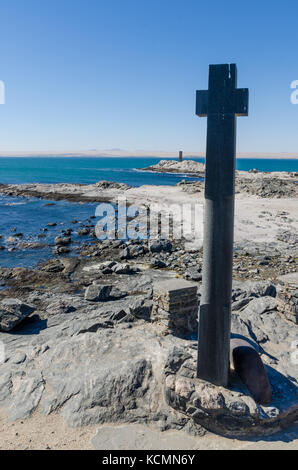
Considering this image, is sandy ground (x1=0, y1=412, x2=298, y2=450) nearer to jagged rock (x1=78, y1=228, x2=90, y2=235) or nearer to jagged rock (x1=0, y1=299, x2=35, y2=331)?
jagged rock (x1=0, y1=299, x2=35, y2=331)

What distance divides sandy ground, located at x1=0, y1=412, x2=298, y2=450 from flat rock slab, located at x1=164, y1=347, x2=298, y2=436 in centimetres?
19

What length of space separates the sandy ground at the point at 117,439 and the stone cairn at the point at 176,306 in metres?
→ 2.66

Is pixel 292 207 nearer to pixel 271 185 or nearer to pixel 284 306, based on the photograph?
pixel 271 185

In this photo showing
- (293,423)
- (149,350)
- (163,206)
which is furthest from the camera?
(163,206)

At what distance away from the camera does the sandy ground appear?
6.61 m

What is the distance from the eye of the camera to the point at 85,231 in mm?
29094

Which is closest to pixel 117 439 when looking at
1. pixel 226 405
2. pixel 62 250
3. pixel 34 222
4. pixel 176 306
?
pixel 226 405

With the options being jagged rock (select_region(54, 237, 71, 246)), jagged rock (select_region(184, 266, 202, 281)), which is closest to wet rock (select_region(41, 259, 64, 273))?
jagged rock (select_region(54, 237, 71, 246))

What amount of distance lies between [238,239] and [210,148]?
18.4 metres

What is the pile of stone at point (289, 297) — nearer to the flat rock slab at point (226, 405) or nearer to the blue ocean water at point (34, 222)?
the flat rock slab at point (226, 405)

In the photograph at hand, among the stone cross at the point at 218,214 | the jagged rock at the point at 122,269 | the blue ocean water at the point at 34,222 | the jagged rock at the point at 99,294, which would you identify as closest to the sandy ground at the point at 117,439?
the stone cross at the point at 218,214

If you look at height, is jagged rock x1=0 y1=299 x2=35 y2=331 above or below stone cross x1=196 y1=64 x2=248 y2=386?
below

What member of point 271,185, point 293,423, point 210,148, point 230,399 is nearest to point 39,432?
point 230,399

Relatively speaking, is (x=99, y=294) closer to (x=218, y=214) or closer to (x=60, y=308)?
(x=60, y=308)
